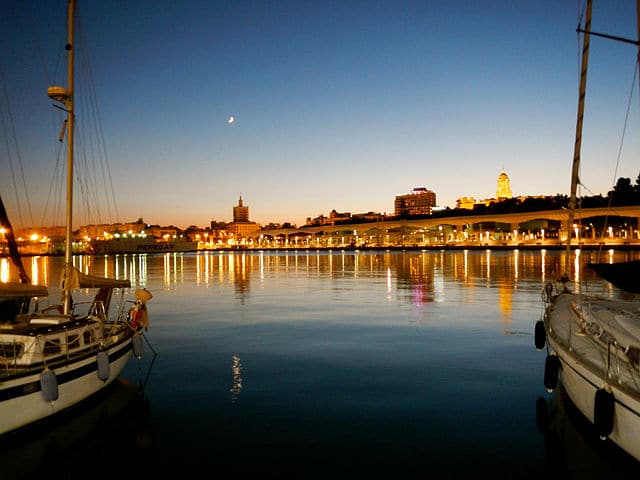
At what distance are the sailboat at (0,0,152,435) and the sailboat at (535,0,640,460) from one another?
10.9 m

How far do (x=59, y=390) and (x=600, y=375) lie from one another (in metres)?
11.2

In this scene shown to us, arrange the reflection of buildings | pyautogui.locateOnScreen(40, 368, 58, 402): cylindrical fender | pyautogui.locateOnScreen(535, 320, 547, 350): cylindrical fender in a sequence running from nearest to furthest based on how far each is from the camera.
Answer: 1. pyautogui.locateOnScreen(40, 368, 58, 402): cylindrical fender
2. the reflection of buildings
3. pyautogui.locateOnScreen(535, 320, 547, 350): cylindrical fender

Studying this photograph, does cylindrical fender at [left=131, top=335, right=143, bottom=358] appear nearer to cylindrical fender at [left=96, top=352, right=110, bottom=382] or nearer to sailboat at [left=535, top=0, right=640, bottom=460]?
cylindrical fender at [left=96, top=352, right=110, bottom=382]

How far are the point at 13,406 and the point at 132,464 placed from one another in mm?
2668

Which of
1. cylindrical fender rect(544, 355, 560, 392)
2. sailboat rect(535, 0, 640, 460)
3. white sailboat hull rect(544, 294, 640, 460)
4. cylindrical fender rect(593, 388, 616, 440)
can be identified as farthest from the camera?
cylindrical fender rect(544, 355, 560, 392)

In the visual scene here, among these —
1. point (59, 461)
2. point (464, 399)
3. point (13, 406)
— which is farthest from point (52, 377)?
point (464, 399)

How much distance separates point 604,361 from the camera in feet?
36.0

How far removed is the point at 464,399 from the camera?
47.4 feet

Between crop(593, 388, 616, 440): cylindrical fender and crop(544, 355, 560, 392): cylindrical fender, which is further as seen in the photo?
crop(544, 355, 560, 392): cylindrical fender

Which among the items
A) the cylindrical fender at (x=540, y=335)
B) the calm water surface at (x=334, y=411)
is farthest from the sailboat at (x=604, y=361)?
the calm water surface at (x=334, y=411)

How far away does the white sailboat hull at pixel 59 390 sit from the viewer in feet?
36.1

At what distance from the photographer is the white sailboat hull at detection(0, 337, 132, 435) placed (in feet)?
36.1

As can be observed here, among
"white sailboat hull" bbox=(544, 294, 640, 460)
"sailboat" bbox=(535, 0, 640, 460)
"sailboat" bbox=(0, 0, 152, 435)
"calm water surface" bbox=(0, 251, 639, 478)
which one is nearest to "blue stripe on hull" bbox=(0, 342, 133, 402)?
"sailboat" bbox=(0, 0, 152, 435)

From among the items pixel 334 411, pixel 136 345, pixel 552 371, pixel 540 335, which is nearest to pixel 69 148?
pixel 136 345
